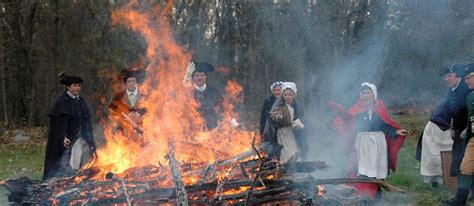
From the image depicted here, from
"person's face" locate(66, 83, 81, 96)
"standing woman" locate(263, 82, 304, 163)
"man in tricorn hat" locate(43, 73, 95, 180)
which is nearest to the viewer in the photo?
"standing woman" locate(263, 82, 304, 163)

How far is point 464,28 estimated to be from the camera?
12914 millimetres

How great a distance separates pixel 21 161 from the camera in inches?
558

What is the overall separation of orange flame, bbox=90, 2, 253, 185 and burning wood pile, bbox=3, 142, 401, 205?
45cm

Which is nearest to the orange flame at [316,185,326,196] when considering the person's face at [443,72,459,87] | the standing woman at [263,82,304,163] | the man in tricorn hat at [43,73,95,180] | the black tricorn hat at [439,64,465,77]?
the standing woman at [263,82,304,163]

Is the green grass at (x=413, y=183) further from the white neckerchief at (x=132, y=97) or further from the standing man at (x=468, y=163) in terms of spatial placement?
the white neckerchief at (x=132, y=97)

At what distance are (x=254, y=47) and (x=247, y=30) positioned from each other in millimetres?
451

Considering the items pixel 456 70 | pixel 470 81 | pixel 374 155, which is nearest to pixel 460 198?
pixel 374 155

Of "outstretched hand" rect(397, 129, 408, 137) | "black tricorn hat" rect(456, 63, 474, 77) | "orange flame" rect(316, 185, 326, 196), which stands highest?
"black tricorn hat" rect(456, 63, 474, 77)

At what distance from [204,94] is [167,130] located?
53.5 inches

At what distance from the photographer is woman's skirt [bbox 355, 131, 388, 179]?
8.14 m

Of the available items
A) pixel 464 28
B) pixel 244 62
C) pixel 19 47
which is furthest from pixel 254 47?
pixel 19 47

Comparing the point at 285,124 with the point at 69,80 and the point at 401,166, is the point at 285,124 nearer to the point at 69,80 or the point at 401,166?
the point at 69,80

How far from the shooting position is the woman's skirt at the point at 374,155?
8.14 m

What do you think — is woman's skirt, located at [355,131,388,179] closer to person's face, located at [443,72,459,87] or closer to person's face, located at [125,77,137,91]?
person's face, located at [443,72,459,87]
